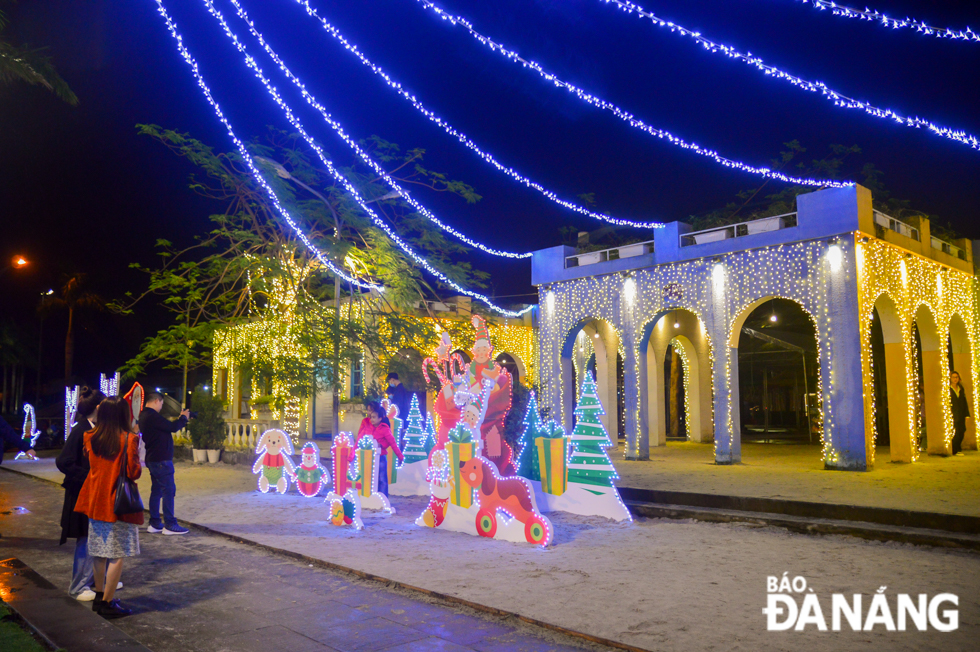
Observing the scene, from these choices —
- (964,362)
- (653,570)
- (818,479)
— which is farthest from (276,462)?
(964,362)

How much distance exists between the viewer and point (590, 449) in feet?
28.4

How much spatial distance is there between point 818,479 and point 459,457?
5878mm

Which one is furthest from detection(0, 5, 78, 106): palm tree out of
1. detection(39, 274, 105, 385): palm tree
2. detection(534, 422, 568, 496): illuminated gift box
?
detection(39, 274, 105, 385): palm tree

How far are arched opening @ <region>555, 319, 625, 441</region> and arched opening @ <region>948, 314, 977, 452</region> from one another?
7770 mm

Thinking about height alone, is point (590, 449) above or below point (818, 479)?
above

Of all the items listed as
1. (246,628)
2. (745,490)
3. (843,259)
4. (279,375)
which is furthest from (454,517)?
(843,259)

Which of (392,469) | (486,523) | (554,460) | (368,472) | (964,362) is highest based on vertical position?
(964,362)

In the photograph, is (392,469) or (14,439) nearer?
(14,439)

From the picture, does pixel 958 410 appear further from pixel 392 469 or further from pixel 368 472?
pixel 368 472

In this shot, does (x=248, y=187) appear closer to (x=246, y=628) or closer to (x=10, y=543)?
(x=10, y=543)

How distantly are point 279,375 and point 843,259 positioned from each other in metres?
10.6

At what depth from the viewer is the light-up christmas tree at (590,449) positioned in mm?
8508

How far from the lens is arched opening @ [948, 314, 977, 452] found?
14766 mm

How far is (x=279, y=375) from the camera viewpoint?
12656mm
